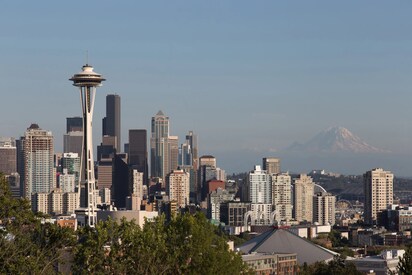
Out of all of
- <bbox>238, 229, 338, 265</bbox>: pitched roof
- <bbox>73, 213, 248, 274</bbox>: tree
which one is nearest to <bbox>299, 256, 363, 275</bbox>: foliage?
<bbox>238, 229, 338, 265</bbox>: pitched roof

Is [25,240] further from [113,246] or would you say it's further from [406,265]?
[406,265]

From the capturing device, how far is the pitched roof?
104 meters

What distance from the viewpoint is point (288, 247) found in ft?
347

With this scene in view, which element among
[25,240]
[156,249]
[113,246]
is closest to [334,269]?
[156,249]

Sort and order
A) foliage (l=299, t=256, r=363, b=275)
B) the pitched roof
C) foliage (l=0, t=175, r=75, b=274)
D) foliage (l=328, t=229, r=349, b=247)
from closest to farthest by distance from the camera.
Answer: foliage (l=0, t=175, r=75, b=274)
foliage (l=299, t=256, r=363, b=275)
the pitched roof
foliage (l=328, t=229, r=349, b=247)

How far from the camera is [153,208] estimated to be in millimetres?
199625

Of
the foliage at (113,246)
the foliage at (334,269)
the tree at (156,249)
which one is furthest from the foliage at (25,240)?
the foliage at (334,269)

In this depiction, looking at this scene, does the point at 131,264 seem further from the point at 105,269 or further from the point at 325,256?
the point at 325,256

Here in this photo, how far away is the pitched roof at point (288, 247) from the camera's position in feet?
341

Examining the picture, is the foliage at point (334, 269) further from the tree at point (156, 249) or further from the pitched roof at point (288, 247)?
the tree at point (156, 249)

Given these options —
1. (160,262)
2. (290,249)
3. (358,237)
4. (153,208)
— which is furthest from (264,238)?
(153,208)

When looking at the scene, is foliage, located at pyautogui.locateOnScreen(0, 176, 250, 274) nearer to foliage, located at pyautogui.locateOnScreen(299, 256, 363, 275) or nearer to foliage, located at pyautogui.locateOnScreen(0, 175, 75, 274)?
foliage, located at pyautogui.locateOnScreen(0, 175, 75, 274)

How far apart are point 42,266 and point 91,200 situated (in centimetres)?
8685

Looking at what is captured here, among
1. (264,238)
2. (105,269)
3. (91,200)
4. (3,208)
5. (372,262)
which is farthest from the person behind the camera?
(91,200)
